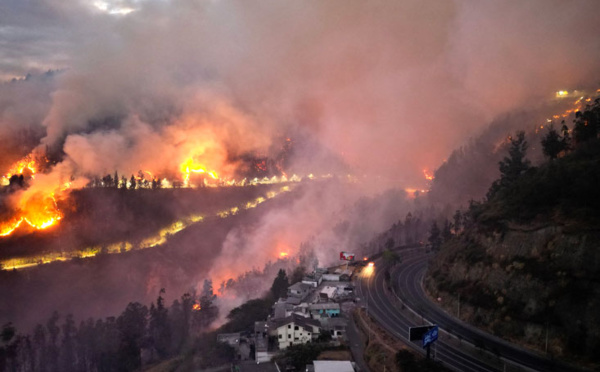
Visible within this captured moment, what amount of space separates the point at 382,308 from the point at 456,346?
12.9m

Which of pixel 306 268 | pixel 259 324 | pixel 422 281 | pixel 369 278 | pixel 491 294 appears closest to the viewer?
pixel 491 294

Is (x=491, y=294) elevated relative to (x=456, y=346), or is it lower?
elevated

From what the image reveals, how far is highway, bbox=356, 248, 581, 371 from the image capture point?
30297 mm

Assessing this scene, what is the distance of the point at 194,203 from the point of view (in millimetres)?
107375

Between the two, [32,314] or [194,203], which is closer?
[32,314]

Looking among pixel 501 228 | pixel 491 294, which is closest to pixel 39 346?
pixel 491 294

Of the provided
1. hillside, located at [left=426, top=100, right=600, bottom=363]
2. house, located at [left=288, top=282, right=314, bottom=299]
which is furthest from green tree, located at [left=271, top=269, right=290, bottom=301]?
hillside, located at [left=426, top=100, right=600, bottom=363]

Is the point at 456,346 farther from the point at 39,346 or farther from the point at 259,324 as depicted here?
the point at 39,346

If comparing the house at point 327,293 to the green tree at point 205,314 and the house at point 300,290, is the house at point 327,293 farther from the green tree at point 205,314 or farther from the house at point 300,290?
the green tree at point 205,314

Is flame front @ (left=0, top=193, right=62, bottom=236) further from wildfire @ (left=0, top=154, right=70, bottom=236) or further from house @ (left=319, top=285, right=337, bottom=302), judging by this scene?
house @ (left=319, top=285, right=337, bottom=302)

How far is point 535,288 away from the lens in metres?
33.6

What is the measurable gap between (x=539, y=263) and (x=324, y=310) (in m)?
24.7

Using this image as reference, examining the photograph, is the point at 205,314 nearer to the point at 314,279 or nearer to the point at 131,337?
the point at 131,337

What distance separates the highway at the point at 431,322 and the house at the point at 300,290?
25.9ft
